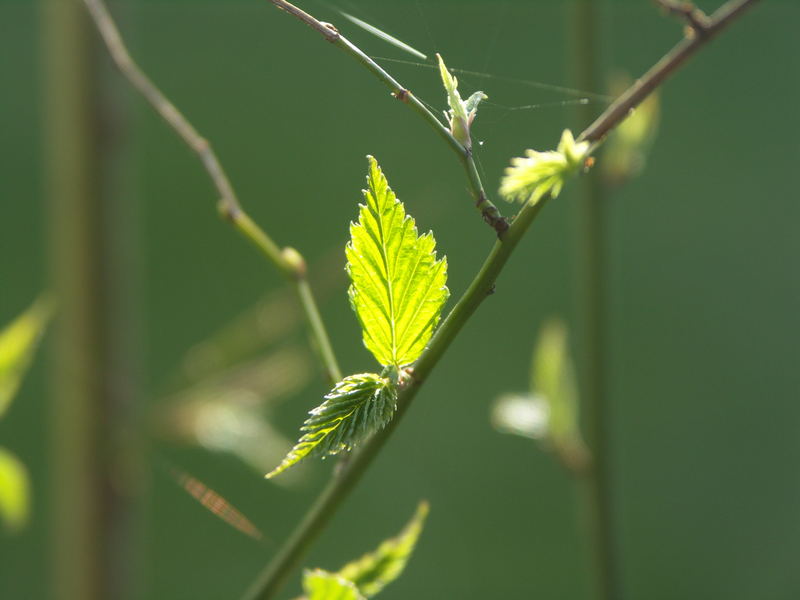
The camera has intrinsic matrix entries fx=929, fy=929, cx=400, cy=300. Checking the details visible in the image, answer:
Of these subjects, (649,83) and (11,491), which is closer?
(649,83)

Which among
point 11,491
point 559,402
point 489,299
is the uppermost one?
point 489,299

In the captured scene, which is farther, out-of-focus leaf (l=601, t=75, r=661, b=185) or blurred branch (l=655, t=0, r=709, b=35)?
out-of-focus leaf (l=601, t=75, r=661, b=185)

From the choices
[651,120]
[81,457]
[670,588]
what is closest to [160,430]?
[81,457]

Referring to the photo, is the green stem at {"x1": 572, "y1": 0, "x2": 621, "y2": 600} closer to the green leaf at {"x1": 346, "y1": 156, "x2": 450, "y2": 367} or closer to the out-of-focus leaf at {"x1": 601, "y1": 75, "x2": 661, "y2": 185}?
the out-of-focus leaf at {"x1": 601, "y1": 75, "x2": 661, "y2": 185}

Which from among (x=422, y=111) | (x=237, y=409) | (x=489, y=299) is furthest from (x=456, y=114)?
(x=489, y=299)

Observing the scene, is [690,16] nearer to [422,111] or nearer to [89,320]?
[422,111]

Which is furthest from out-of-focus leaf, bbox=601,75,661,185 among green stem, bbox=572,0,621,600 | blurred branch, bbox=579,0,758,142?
blurred branch, bbox=579,0,758,142
